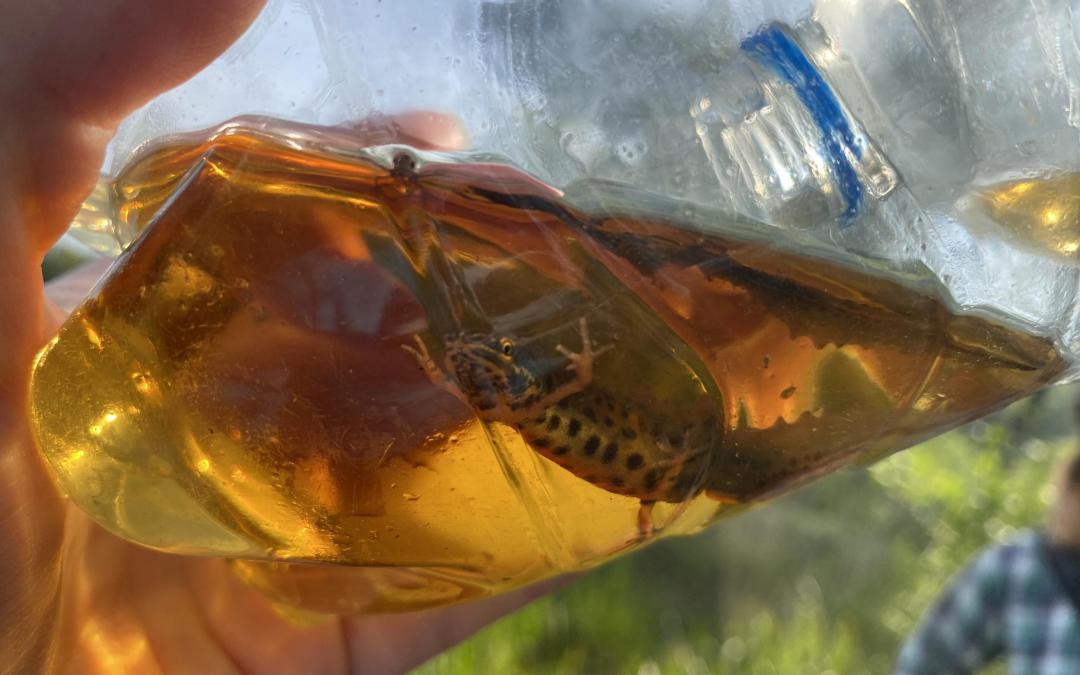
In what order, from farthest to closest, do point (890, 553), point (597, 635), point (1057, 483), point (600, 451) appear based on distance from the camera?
point (890, 553) < point (597, 635) < point (1057, 483) < point (600, 451)

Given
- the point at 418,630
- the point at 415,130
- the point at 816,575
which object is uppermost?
the point at 415,130

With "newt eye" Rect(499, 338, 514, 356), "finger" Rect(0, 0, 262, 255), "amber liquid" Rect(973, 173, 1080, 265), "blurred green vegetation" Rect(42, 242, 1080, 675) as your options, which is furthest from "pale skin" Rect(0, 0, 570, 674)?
"blurred green vegetation" Rect(42, 242, 1080, 675)

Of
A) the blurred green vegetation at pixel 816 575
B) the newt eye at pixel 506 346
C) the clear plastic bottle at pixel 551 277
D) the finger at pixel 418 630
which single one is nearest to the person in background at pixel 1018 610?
the blurred green vegetation at pixel 816 575

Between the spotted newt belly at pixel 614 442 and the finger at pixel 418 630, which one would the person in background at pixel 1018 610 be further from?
the spotted newt belly at pixel 614 442

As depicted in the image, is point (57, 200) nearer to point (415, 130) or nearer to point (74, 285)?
point (415, 130)

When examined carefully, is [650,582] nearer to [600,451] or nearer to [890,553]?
[890,553]

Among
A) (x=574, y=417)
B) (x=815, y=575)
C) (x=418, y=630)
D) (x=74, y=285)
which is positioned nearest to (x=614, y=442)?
(x=574, y=417)

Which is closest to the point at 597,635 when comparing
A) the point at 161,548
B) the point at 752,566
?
the point at 752,566
